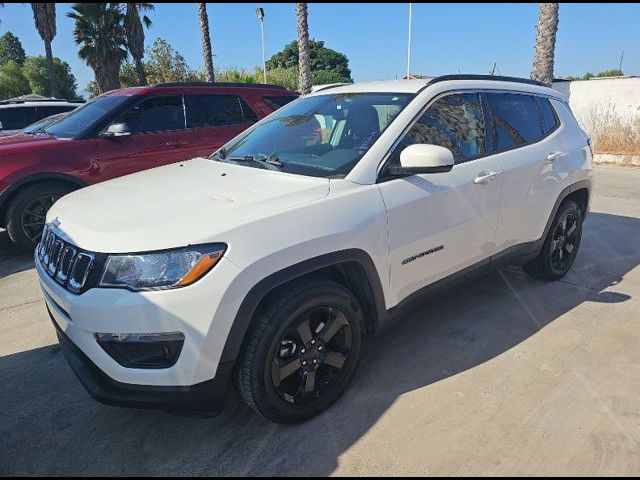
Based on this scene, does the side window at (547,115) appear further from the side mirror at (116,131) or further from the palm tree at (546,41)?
the palm tree at (546,41)

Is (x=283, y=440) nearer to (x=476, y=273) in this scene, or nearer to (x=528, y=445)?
(x=528, y=445)

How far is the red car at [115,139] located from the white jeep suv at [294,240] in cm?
257

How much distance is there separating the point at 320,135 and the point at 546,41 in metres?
11.6

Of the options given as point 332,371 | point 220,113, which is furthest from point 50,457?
point 220,113

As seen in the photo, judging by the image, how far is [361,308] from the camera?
2.70 metres

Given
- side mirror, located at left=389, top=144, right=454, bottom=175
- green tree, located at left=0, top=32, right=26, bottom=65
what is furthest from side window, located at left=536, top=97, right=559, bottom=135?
green tree, located at left=0, top=32, right=26, bottom=65

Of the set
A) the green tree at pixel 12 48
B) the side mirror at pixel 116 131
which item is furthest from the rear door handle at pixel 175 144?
the green tree at pixel 12 48

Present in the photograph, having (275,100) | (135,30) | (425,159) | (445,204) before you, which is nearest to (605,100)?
(275,100)

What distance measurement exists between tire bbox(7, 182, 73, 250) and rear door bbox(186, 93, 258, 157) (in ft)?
5.43

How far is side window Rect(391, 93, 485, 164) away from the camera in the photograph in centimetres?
291

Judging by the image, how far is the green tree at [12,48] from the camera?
8050cm

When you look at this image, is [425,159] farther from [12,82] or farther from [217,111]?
[12,82]

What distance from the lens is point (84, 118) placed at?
5.75m

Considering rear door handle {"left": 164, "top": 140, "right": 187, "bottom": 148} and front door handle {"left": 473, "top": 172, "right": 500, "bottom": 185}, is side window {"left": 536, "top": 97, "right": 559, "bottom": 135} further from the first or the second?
rear door handle {"left": 164, "top": 140, "right": 187, "bottom": 148}
